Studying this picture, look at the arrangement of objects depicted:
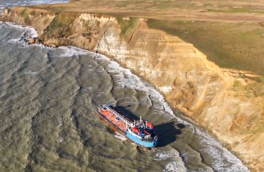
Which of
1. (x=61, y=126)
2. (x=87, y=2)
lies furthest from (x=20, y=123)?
(x=87, y=2)

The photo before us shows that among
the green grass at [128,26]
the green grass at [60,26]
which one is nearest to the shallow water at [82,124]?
the green grass at [128,26]

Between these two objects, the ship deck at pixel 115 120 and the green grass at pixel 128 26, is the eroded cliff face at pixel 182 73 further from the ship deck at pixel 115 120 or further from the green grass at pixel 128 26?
the ship deck at pixel 115 120

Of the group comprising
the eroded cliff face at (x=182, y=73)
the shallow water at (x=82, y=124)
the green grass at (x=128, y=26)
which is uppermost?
the green grass at (x=128, y=26)

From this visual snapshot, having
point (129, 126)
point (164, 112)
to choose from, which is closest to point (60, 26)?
point (164, 112)

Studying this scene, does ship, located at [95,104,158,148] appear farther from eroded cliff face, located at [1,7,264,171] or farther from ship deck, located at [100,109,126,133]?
eroded cliff face, located at [1,7,264,171]

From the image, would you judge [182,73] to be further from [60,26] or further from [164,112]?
[60,26]

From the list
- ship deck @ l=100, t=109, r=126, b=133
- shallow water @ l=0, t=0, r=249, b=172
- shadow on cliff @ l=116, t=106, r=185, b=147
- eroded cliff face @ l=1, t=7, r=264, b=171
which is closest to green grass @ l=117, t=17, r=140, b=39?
eroded cliff face @ l=1, t=7, r=264, b=171
